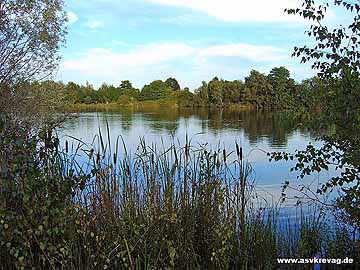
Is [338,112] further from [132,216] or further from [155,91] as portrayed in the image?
[155,91]

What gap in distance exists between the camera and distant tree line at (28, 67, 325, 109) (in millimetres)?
4112

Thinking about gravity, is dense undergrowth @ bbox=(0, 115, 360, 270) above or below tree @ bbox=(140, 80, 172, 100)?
below

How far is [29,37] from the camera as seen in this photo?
17531 mm

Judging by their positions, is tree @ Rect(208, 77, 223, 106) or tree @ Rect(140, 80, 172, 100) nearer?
tree @ Rect(208, 77, 223, 106)

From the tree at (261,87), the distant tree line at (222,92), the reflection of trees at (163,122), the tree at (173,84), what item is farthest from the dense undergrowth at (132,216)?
the tree at (173,84)

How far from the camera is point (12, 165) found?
3035 mm

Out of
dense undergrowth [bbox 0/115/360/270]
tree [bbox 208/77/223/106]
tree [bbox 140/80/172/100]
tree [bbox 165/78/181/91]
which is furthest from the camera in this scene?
tree [bbox 165/78/181/91]

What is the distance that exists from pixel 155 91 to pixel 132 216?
56.1m

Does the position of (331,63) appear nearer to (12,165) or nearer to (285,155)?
(285,155)

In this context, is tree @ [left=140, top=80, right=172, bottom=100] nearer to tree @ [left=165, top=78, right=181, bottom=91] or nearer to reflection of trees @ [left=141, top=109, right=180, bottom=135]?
tree @ [left=165, top=78, right=181, bottom=91]

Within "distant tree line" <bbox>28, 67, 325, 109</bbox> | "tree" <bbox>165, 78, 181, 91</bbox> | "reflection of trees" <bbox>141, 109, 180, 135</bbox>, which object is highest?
"tree" <bbox>165, 78, 181, 91</bbox>

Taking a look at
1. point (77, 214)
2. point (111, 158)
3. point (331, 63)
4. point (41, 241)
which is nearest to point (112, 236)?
point (77, 214)

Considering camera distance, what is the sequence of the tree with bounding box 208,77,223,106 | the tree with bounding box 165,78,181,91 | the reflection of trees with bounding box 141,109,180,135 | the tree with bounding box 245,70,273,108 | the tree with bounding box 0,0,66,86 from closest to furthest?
the tree with bounding box 245,70,273,108 < the reflection of trees with bounding box 141,109,180,135 < the tree with bounding box 0,0,66,86 < the tree with bounding box 208,77,223,106 < the tree with bounding box 165,78,181,91

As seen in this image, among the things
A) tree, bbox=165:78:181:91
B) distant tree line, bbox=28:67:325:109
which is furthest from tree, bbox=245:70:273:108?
tree, bbox=165:78:181:91
